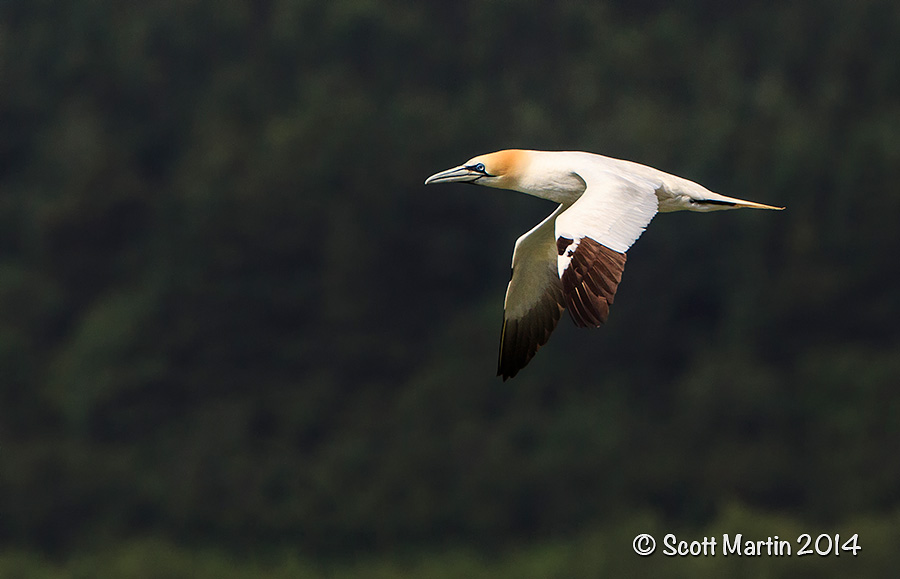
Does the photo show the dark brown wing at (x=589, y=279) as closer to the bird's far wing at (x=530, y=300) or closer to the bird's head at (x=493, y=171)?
the bird's far wing at (x=530, y=300)

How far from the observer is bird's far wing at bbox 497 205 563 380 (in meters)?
10.5

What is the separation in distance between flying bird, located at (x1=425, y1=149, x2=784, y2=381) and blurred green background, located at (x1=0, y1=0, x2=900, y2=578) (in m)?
23.3

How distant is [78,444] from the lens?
138 ft

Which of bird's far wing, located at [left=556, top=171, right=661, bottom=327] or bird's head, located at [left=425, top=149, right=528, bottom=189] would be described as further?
bird's head, located at [left=425, top=149, right=528, bottom=189]

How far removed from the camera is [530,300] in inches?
420

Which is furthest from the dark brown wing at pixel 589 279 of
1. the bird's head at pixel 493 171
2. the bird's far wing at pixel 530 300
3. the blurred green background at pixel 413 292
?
the blurred green background at pixel 413 292
